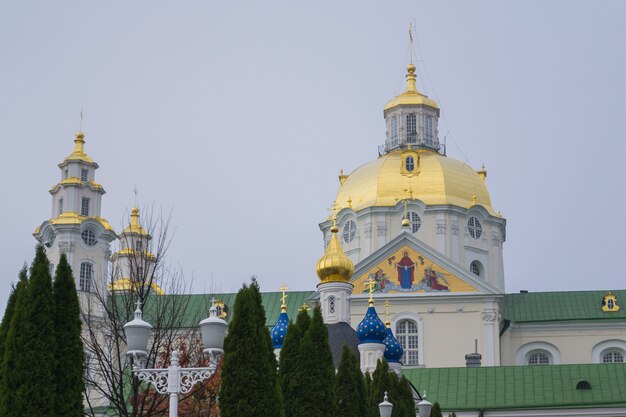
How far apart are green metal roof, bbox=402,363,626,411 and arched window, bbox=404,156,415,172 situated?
13163mm

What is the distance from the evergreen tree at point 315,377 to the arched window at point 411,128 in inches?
1675

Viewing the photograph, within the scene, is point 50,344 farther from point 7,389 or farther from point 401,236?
point 401,236

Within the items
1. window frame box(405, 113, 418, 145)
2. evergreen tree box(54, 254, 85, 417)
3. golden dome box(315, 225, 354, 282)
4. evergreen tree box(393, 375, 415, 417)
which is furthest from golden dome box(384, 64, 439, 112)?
evergreen tree box(54, 254, 85, 417)

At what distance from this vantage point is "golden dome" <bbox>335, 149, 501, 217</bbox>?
64.4 m

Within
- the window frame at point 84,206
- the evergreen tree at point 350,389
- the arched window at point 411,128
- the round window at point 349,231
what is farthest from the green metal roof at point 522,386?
the evergreen tree at point 350,389

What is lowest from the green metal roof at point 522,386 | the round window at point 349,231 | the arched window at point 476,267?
the green metal roof at point 522,386

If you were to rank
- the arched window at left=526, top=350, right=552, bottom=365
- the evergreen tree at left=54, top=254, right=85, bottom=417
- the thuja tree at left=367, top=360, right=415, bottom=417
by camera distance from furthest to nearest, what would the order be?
the arched window at left=526, top=350, right=552, bottom=365 → the thuja tree at left=367, top=360, right=415, bottom=417 → the evergreen tree at left=54, top=254, right=85, bottom=417

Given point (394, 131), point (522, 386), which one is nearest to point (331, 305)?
point (522, 386)

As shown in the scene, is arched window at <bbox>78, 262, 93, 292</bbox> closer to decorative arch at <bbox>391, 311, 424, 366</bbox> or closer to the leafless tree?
decorative arch at <bbox>391, 311, 424, 366</bbox>

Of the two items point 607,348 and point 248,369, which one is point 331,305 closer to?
point 607,348

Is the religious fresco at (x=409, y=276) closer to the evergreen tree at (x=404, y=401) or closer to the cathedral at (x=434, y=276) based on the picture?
the cathedral at (x=434, y=276)

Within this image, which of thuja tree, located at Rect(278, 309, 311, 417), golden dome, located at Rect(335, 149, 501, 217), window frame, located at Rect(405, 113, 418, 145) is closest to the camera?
thuja tree, located at Rect(278, 309, 311, 417)

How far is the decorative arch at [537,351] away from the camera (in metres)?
62.8

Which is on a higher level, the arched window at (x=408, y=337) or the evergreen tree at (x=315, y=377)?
the arched window at (x=408, y=337)
